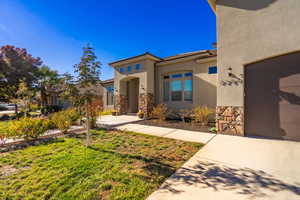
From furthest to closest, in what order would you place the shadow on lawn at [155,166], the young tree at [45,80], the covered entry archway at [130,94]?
1. the young tree at [45,80]
2. the covered entry archway at [130,94]
3. the shadow on lawn at [155,166]

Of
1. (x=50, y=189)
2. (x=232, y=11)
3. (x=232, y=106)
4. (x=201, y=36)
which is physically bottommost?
(x=50, y=189)

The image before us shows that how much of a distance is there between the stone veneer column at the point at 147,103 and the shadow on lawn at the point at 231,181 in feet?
23.6

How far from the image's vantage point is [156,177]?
2525 millimetres

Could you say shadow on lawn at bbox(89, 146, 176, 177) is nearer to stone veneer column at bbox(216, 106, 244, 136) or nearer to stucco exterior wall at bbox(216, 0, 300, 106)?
stone veneer column at bbox(216, 106, 244, 136)

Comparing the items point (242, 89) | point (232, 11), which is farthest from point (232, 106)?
point (232, 11)

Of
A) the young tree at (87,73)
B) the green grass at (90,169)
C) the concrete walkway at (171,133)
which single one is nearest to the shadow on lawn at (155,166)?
the green grass at (90,169)

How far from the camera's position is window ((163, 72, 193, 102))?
909 centimetres

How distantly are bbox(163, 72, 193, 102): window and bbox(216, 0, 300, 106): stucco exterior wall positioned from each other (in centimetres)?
341

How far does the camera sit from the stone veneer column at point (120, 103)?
38.5 ft

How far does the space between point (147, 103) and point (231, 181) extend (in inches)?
310

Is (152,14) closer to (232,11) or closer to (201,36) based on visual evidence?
(201,36)

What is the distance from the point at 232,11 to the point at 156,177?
7.49 m

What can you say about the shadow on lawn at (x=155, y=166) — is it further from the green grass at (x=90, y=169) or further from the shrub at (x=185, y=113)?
the shrub at (x=185, y=113)

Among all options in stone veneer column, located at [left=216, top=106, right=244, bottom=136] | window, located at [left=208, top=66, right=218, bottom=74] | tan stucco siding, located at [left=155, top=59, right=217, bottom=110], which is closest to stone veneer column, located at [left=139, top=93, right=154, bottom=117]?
tan stucco siding, located at [left=155, top=59, right=217, bottom=110]
